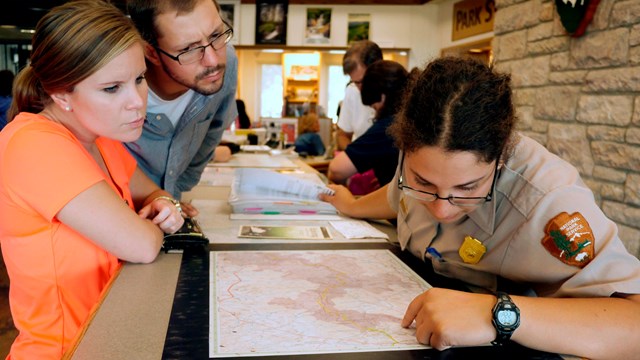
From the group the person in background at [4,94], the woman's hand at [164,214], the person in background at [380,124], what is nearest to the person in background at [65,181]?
the woman's hand at [164,214]

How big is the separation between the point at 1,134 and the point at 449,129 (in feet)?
2.92

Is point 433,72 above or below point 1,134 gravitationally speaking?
above

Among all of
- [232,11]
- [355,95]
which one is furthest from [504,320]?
[232,11]

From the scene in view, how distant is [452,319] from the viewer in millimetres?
781

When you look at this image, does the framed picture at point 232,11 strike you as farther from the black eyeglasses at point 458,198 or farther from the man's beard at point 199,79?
the black eyeglasses at point 458,198

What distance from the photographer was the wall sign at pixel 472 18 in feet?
18.9

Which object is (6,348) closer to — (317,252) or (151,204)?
(151,204)

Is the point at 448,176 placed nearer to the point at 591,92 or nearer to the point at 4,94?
the point at 591,92

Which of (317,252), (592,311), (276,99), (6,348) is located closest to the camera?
(592,311)

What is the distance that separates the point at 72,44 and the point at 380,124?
1.45 metres

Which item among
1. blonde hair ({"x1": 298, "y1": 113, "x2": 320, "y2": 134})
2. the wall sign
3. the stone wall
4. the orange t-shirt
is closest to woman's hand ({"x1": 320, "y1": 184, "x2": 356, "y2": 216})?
the orange t-shirt

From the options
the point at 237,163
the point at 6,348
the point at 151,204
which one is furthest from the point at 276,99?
the point at 151,204

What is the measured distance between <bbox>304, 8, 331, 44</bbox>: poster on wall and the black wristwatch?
721 cm

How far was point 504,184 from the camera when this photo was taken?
3.22ft
